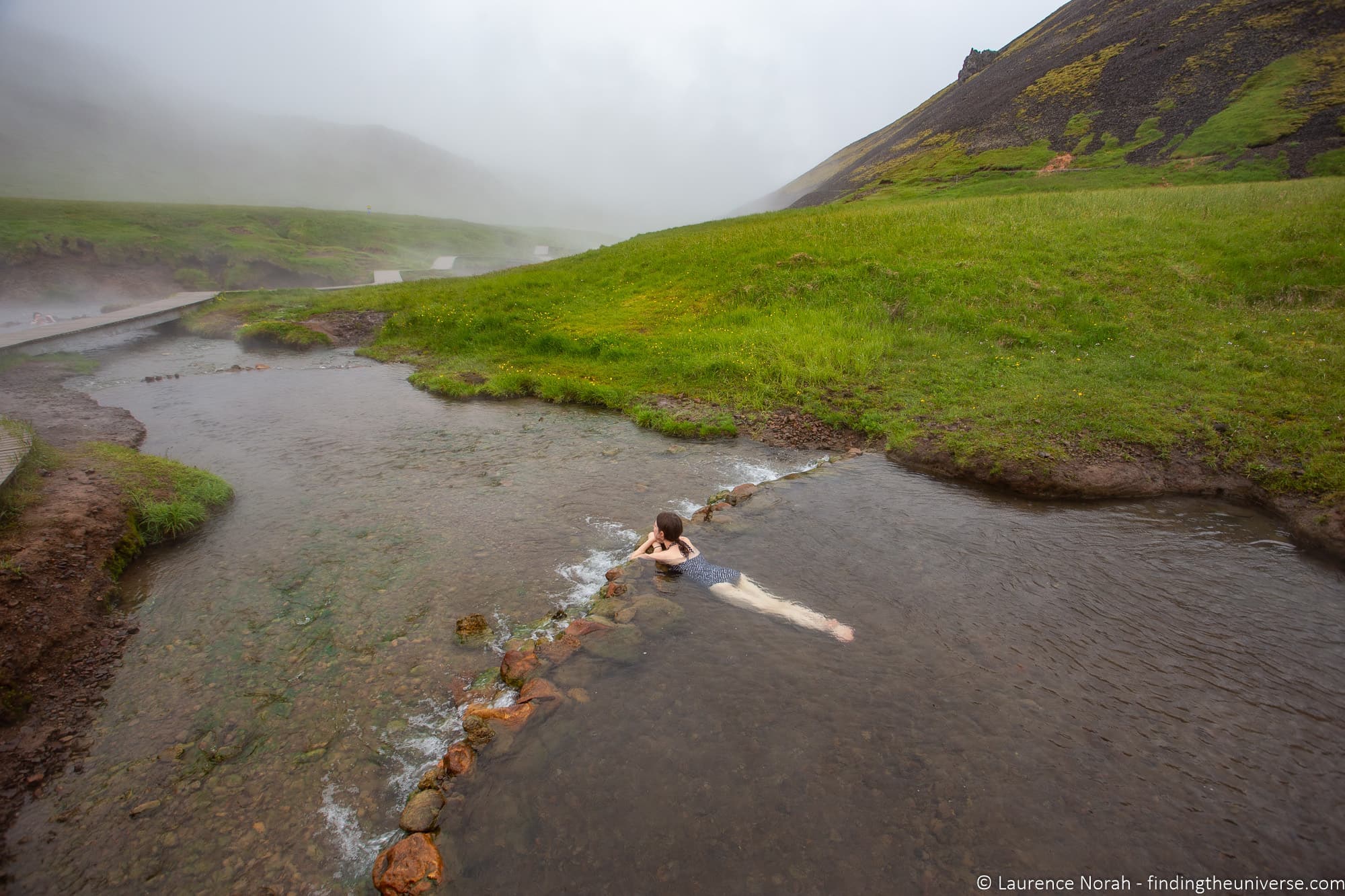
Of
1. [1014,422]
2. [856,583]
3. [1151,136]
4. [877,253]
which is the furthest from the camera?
[1151,136]

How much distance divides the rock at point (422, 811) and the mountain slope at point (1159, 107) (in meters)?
50.1

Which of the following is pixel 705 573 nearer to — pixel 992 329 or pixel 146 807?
pixel 146 807

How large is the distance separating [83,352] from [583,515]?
105 ft

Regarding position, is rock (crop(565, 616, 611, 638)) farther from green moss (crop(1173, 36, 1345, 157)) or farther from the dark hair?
green moss (crop(1173, 36, 1345, 157))

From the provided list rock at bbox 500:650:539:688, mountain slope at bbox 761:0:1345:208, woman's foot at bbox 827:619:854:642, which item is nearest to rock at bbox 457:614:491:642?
rock at bbox 500:650:539:688

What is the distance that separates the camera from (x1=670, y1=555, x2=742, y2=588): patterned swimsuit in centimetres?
954

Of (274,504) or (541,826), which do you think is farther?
(274,504)

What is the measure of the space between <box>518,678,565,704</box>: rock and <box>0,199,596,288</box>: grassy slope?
6700 cm

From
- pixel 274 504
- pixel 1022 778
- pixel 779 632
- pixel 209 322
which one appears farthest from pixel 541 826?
pixel 209 322

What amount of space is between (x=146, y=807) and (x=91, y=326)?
38.0m

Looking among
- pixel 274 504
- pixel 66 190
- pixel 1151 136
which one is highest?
pixel 66 190

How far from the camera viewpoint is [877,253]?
24.9 metres

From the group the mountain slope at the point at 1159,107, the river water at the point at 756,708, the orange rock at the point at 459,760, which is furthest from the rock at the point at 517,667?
the mountain slope at the point at 1159,107

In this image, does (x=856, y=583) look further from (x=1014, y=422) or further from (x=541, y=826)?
(x=1014, y=422)
